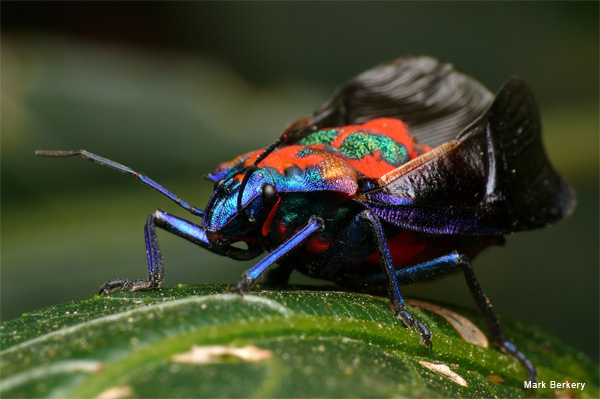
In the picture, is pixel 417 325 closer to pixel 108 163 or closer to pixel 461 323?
pixel 461 323

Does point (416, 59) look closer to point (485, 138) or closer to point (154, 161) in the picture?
point (485, 138)

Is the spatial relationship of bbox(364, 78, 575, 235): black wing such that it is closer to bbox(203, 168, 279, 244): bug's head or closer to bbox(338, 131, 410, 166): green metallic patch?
bbox(338, 131, 410, 166): green metallic patch

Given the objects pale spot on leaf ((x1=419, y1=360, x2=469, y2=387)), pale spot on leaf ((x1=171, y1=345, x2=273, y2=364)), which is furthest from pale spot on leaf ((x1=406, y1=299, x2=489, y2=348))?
pale spot on leaf ((x1=171, y1=345, x2=273, y2=364))

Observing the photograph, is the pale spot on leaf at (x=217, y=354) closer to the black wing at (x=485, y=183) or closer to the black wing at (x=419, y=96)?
the black wing at (x=485, y=183)

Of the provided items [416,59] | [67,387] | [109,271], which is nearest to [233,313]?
[67,387]

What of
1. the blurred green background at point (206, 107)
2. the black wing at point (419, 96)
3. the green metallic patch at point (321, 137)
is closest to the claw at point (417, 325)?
the green metallic patch at point (321, 137)

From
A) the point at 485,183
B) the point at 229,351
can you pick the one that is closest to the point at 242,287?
the point at 229,351
